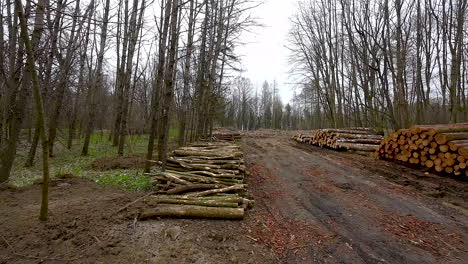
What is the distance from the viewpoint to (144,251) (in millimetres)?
3221

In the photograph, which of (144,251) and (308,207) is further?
(308,207)

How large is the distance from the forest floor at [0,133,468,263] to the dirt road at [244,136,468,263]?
0.05ft

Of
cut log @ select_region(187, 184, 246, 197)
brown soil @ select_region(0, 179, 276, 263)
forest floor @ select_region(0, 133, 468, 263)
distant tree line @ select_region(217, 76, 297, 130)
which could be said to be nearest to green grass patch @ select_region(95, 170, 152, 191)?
forest floor @ select_region(0, 133, 468, 263)

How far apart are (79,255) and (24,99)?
5.12 m

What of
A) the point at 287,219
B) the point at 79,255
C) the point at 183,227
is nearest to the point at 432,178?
the point at 287,219

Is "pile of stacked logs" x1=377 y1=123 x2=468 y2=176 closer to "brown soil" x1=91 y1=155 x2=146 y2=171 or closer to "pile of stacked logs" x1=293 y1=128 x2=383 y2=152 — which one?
"pile of stacked logs" x1=293 y1=128 x2=383 y2=152

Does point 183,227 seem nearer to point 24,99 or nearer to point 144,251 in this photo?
point 144,251

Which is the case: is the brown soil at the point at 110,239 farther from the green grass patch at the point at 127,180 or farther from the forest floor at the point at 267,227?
the green grass patch at the point at 127,180

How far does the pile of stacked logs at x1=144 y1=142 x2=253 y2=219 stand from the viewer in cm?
421

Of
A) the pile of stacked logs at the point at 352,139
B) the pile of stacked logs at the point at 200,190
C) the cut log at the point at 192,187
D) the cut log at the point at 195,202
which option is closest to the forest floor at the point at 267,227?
the pile of stacked logs at the point at 200,190

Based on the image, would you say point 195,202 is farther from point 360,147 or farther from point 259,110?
point 259,110

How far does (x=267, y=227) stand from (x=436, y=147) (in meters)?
6.44

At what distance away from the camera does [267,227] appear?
4078mm

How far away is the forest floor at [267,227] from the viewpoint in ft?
10.5
